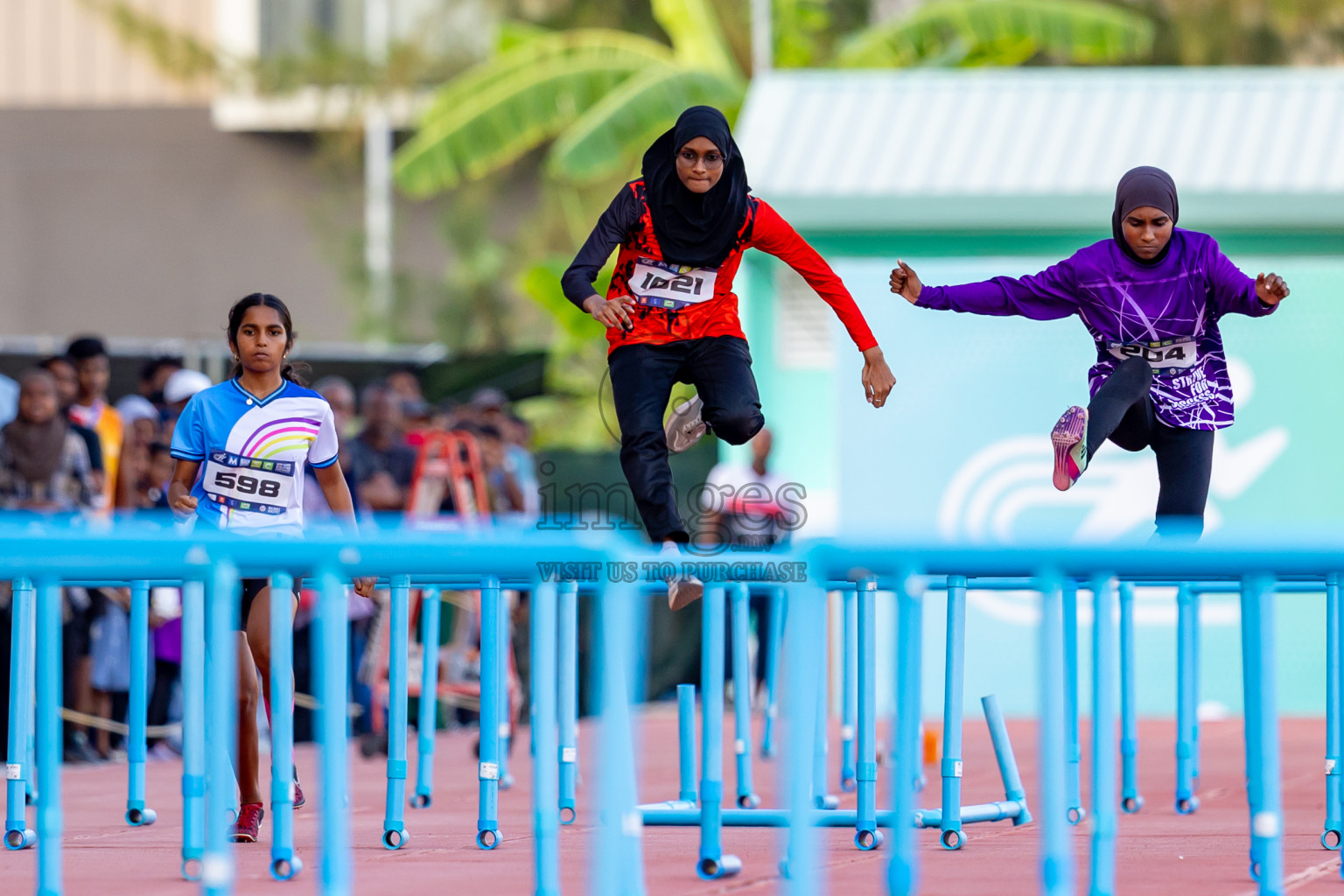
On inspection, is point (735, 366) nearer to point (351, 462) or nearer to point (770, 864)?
point (770, 864)

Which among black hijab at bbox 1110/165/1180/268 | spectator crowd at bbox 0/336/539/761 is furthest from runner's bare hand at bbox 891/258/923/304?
spectator crowd at bbox 0/336/539/761

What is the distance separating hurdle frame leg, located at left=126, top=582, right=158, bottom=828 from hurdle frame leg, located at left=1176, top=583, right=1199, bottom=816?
416 centimetres

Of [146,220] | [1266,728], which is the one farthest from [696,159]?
[146,220]

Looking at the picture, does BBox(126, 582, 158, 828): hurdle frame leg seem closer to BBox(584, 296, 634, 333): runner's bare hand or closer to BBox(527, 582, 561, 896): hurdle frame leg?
BBox(584, 296, 634, 333): runner's bare hand

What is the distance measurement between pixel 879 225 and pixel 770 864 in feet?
27.8

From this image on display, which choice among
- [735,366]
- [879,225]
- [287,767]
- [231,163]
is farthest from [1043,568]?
[231,163]

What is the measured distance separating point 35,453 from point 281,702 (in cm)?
568

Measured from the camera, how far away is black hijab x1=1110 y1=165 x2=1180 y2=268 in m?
6.11

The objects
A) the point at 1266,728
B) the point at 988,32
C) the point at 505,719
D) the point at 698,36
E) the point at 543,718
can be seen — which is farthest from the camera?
the point at 698,36

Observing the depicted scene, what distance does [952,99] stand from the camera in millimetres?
14641

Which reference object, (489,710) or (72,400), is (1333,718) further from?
(72,400)

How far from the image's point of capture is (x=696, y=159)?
6.01 metres

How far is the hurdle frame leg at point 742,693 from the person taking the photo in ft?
19.8

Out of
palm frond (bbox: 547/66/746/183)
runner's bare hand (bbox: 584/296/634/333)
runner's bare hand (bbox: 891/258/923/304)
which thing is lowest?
runner's bare hand (bbox: 584/296/634/333)
